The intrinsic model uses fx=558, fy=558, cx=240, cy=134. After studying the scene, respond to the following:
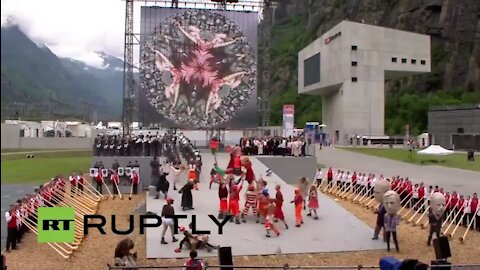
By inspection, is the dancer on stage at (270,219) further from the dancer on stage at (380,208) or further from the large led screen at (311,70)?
the large led screen at (311,70)

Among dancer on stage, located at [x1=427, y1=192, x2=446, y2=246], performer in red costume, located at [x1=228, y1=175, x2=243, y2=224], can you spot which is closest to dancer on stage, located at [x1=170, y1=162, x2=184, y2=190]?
performer in red costume, located at [x1=228, y1=175, x2=243, y2=224]

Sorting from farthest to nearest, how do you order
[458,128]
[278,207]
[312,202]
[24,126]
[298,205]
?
[458,128], [312,202], [298,205], [278,207], [24,126]

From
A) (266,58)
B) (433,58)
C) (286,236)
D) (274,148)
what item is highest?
(433,58)

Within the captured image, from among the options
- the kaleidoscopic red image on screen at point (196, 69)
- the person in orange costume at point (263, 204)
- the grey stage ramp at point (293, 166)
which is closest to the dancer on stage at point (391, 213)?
the person in orange costume at point (263, 204)

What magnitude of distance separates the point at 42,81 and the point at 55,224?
11.4 feet

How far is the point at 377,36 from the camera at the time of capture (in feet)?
198

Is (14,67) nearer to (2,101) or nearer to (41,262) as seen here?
(2,101)

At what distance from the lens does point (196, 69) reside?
3366cm

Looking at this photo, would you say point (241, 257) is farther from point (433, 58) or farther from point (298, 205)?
point (433, 58)

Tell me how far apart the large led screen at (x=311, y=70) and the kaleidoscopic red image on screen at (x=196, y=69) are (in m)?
37.1

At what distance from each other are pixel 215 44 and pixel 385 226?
22.9 m

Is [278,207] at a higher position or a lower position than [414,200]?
higher

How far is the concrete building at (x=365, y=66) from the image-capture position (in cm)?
6081

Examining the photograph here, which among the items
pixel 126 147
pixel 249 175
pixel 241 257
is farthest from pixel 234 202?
pixel 126 147
